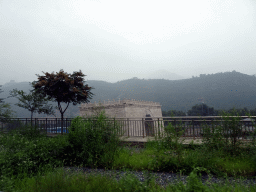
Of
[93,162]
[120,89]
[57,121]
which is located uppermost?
[120,89]

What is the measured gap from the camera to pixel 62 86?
13539 millimetres

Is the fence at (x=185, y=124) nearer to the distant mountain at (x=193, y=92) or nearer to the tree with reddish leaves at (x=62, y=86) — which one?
the tree with reddish leaves at (x=62, y=86)

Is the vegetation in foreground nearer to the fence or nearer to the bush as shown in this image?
the bush

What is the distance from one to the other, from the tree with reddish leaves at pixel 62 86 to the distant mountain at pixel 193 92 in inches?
2273

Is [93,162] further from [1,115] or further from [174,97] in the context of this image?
[174,97]

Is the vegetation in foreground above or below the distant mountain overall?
below

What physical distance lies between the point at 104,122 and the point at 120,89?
117 metres

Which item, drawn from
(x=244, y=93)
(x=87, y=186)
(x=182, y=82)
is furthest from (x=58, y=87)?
(x=182, y=82)

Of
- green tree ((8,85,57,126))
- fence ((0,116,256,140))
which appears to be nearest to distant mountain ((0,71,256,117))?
green tree ((8,85,57,126))

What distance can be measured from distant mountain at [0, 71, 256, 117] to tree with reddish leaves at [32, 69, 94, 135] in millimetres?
57731

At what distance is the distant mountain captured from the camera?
255ft

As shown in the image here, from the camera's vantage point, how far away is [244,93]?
81.5 m

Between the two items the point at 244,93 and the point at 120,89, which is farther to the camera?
the point at 120,89

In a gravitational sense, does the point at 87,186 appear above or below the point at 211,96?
below
